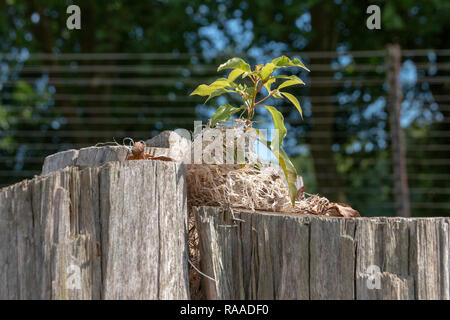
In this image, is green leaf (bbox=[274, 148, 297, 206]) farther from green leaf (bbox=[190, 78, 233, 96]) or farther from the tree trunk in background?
the tree trunk in background

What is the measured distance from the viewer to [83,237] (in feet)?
3.05

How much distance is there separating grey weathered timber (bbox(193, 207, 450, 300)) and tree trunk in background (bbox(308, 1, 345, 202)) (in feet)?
12.2

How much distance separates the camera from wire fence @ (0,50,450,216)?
16.5 ft

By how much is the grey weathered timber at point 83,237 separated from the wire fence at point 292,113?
3936 millimetres

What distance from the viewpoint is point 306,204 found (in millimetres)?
1224

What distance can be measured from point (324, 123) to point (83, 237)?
440 cm

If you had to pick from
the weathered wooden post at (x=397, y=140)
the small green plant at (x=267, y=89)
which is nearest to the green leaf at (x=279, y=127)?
the small green plant at (x=267, y=89)

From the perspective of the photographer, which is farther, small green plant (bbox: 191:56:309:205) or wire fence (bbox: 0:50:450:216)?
wire fence (bbox: 0:50:450:216)

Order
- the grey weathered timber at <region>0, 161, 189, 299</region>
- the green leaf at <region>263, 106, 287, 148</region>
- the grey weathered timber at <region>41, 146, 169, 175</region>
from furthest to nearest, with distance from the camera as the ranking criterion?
the grey weathered timber at <region>41, 146, 169, 175</region> < the green leaf at <region>263, 106, 287, 148</region> < the grey weathered timber at <region>0, 161, 189, 299</region>

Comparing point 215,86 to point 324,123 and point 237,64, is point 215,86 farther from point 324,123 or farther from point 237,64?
point 324,123

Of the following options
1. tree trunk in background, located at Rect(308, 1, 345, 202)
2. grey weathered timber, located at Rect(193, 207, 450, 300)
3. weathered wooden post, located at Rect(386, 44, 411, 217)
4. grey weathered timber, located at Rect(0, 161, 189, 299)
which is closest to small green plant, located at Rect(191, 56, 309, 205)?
grey weathered timber, located at Rect(193, 207, 450, 300)

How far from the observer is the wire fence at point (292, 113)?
16.5 feet

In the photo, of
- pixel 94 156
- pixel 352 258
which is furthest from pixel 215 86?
pixel 352 258

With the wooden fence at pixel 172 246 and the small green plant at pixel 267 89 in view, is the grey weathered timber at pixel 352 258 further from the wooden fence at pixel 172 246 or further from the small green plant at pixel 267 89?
the small green plant at pixel 267 89
